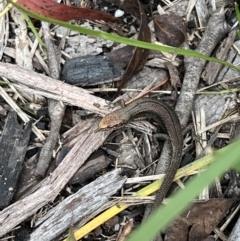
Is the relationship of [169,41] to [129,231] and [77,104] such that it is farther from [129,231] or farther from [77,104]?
[129,231]

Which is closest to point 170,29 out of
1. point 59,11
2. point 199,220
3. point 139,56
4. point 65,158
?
point 139,56

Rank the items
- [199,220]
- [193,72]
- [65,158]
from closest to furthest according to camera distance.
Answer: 1. [199,220]
2. [65,158]
3. [193,72]

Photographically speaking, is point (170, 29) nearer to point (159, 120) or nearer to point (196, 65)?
point (196, 65)

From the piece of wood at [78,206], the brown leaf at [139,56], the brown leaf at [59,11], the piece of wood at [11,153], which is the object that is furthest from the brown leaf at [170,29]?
the piece of wood at [11,153]

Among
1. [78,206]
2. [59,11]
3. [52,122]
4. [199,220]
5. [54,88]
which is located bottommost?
[78,206]

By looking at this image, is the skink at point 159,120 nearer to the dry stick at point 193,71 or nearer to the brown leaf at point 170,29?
the dry stick at point 193,71

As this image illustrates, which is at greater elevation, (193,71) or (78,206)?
(193,71)

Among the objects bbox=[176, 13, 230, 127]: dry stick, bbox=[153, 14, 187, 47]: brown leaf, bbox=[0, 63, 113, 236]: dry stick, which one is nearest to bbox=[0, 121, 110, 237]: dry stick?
bbox=[0, 63, 113, 236]: dry stick
